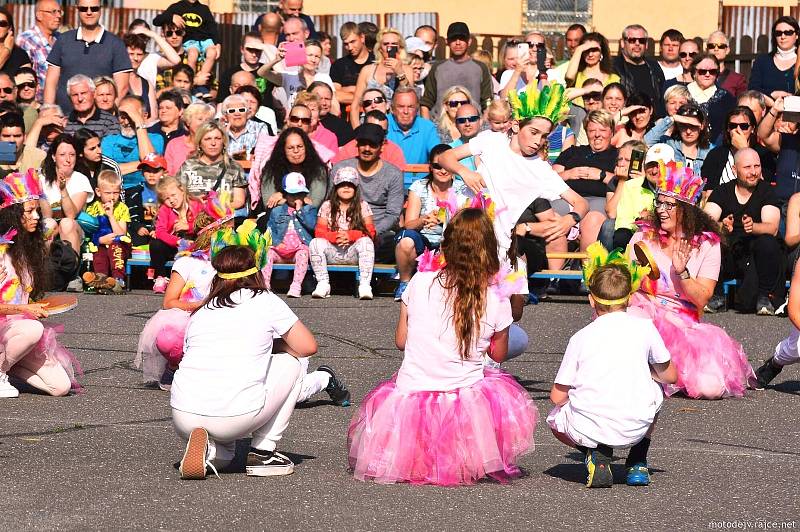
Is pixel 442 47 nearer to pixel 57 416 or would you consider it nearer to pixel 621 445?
pixel 57 416

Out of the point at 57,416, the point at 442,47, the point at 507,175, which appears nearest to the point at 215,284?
the point at 57,416

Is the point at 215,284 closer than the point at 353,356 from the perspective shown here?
Yes

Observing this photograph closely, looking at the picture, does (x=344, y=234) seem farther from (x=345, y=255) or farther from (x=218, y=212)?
(x=218, y=212)

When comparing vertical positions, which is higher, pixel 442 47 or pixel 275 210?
pixel 442 47

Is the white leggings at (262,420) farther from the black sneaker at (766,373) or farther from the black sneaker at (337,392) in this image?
the black sneaker at (766,373)

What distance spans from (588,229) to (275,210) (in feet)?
9.68

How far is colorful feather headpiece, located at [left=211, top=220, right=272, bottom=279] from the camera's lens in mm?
7047

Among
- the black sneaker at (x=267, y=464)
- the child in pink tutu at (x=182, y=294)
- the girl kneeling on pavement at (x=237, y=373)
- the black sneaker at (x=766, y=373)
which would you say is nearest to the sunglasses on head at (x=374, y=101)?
the child in pink tutu at (x=182, y=294)

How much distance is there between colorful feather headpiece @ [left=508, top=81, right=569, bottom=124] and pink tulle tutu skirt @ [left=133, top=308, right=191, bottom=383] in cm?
244

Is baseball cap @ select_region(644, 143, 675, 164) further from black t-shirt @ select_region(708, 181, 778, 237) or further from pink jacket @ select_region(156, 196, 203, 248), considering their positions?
pink jacket @ select_region(156, 196, 203, 248)

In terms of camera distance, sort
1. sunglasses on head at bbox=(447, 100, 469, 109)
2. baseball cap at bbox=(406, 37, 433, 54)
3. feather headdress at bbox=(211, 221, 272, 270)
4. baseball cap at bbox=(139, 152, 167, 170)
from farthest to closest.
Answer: baseball cap at bbox=(406, 37, 433, 54), sunglasses on head at bbox=(447, 100, 469, 109), baseball cap at bbox=(139, 152, 167, 170), feather headdress at bbox=(211, 221, 272, 270)

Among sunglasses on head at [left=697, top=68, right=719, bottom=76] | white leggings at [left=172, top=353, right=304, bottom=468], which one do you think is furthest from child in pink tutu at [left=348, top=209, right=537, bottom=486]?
sunglasses on head at [left=697, top=68, right=719, bottom=76]

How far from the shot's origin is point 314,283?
14117 millimetres

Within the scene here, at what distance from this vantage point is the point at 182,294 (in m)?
9.03
